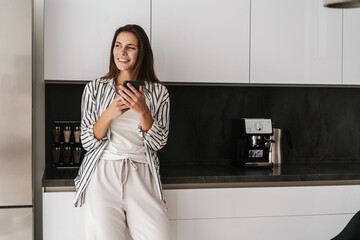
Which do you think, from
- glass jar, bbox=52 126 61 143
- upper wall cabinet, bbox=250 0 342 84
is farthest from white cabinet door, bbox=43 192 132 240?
upper wall cabinet, bbox=250 0 342 84

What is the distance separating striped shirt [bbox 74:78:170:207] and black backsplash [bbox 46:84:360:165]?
0.59m

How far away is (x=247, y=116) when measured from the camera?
2.91 metres

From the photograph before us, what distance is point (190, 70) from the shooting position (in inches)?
98.7

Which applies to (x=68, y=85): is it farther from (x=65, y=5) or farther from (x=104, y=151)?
(x=104, y=151)

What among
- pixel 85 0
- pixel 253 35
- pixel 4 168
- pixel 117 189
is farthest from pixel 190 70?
pixel 4 168

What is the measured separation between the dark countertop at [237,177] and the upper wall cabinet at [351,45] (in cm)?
58

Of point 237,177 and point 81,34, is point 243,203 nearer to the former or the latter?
point 237,177

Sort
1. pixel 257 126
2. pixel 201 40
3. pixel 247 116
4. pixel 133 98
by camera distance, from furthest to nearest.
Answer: pixel 247 116
pixel 257 126
pixel 201 40
pixel 133 98

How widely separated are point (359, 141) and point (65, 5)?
214cm

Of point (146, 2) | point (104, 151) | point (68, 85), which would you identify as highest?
point (146, 2)

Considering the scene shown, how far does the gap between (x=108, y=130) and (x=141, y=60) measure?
1.27 ft

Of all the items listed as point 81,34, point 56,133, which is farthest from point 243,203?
point 81,34

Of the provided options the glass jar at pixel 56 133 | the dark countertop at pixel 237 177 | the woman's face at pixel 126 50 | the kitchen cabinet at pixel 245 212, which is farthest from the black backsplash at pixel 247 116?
the woman's face at pixel 126 50

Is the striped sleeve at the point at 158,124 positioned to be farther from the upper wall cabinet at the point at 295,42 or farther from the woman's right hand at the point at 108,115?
the upper wall cabinet at the point at 295,42
